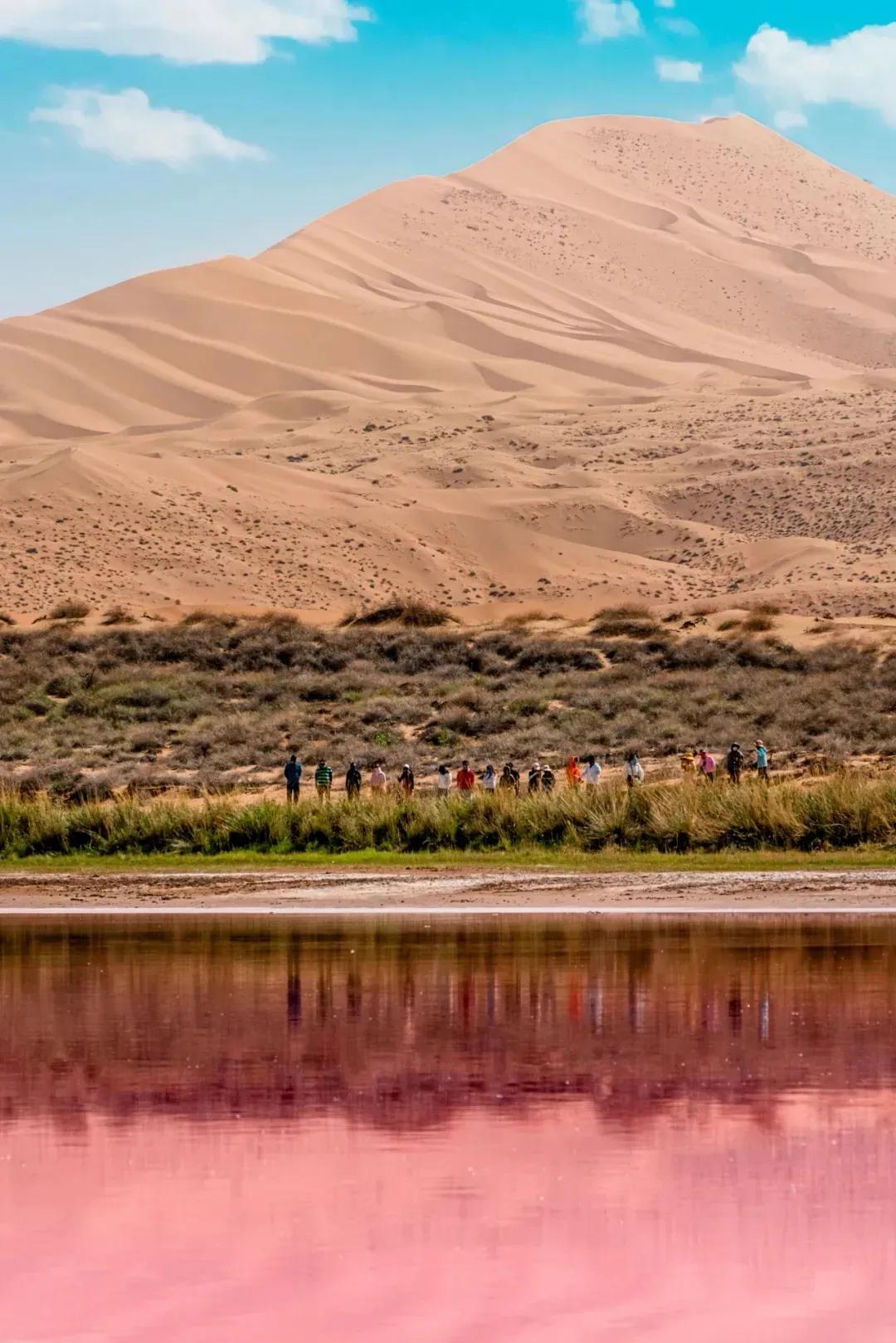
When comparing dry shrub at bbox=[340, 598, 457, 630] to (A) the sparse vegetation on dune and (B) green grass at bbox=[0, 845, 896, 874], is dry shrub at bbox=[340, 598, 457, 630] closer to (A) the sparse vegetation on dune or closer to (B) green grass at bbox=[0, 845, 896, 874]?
(A) the sparse vegetation on dune

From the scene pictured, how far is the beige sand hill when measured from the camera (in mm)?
78438

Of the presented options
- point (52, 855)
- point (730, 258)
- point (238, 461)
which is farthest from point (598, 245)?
point (52, 855)

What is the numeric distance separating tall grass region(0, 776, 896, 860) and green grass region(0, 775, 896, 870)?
0.01m

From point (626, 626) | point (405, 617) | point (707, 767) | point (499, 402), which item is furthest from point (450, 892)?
point (499, 402)

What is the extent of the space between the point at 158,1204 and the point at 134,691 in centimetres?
3833

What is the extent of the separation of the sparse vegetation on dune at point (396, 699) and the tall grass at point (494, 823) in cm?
722

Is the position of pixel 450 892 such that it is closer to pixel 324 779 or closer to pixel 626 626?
pixel 324 779

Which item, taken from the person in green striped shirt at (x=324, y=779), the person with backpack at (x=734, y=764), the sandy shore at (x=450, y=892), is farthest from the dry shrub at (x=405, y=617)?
the sandy shore at (x=450, y=892)

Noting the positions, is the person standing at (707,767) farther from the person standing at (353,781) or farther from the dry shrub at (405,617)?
the dry shrub at (405,617)

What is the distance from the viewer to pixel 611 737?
127ft

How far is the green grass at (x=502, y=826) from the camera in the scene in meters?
24.9

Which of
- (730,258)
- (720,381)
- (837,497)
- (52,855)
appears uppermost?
(730,258)

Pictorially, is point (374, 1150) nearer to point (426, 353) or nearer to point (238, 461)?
point (238, 461)

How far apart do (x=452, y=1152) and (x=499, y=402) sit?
103782 millimetres
